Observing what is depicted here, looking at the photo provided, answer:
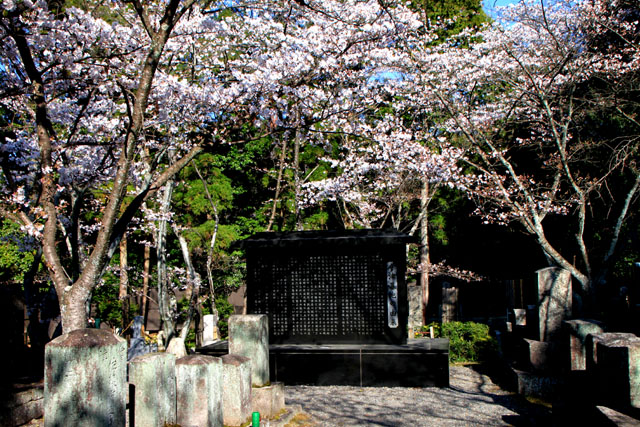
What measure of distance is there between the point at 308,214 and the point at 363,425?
14.9 metres

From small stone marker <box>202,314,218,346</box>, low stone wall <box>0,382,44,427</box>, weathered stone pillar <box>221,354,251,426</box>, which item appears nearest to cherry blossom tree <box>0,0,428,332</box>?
low stone wall <box>0,382,44,427</box>

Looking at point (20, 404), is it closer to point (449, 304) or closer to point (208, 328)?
point (208, 328)

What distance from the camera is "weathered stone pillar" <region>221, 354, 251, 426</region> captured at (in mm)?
5699

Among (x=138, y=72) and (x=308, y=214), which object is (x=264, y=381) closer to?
(x=138, y=72)

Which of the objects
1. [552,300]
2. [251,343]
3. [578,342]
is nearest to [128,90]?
[251,343]

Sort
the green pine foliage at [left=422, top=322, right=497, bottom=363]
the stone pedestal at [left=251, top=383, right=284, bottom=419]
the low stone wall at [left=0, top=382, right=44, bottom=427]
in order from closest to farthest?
1. the low stone wall at [left=0, top=382, right=44, bottom=427]
2. the stone pedestal at [left=251, top=383, right=284, bottom=419]
3. the green pine foliage at [left=422, top=322, right=497, bottom=363]

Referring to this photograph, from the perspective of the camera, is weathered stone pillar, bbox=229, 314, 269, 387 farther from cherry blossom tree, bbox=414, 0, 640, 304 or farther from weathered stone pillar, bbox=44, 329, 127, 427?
cherry blossom tree, bbox=414, 0, 640, 304

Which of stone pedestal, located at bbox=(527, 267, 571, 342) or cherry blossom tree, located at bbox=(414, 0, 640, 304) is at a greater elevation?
cherry blossom tree, located at bbox=(414, 0, 640, 304)

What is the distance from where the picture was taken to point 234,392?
5.73 meters

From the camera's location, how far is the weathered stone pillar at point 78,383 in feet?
9.81

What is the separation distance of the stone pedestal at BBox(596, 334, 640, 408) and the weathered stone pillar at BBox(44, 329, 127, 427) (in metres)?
4.08

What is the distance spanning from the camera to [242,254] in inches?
797

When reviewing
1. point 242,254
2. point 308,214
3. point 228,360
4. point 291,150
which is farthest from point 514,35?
point 228,360

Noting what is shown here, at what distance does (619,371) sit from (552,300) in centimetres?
411
